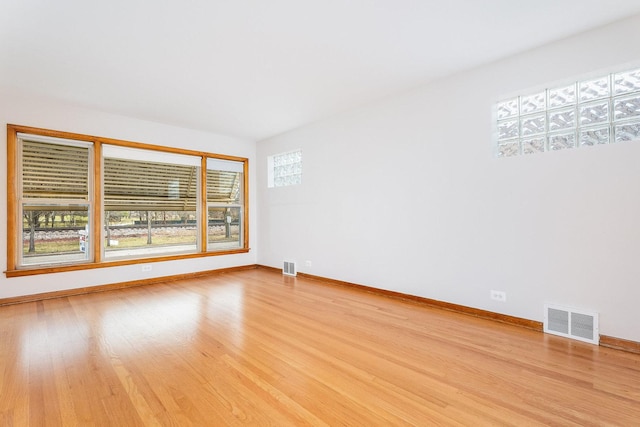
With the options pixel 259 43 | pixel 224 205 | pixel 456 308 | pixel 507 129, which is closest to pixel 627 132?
pixel 507 129

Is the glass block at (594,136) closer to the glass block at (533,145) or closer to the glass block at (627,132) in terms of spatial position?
the glass block at (627,132)

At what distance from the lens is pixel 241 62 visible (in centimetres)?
302

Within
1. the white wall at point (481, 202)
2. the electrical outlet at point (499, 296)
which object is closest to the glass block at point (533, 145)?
the white wall at point (481, 202)

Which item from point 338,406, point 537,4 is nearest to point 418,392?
point 338,406

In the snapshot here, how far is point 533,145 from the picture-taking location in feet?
9.53

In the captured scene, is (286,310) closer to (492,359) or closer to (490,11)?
(492,359)

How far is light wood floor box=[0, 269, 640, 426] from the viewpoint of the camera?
1.63 meters

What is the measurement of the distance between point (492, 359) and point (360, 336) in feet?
3.48

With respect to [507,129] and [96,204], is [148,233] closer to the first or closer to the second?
[96,204]

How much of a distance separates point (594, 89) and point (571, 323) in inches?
83.9

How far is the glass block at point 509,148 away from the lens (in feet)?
9.84

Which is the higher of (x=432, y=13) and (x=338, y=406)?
(x=432, y=13)

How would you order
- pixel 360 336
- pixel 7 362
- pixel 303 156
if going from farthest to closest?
pixel 303 156
pixel 360 336
pixel 7 362

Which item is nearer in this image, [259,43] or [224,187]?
[259,43]
